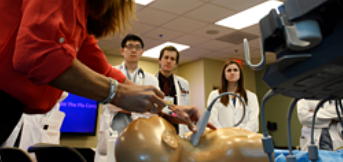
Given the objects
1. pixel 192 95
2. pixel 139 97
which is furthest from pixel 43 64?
pixel 192 95

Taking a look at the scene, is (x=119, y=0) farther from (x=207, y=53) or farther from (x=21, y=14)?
(x=207, y=53)

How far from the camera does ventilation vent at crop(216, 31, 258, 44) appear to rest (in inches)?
194

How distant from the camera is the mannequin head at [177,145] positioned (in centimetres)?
67

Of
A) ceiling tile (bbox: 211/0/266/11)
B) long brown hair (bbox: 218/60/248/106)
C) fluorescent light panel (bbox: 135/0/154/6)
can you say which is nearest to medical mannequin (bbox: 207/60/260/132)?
long brown hair (bbox: 218/60/248/106)

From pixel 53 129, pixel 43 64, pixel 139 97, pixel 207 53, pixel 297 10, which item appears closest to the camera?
pixel 297 10

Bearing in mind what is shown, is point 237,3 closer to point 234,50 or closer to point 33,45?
point 234,50

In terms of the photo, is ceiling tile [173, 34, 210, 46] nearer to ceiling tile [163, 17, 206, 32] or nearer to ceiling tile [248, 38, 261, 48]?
ceiling tile [163, 17, 206, 32]

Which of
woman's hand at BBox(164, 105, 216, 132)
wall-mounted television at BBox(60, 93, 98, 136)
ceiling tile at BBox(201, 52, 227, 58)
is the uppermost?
ceiling tile at BBox(201, 52, 227, 58)

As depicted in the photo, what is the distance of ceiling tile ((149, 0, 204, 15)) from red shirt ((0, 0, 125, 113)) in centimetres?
315

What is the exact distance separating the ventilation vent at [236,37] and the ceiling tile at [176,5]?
55.6 inches

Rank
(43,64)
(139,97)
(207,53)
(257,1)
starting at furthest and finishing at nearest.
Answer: (207,53), (257,1), (139,97), (43,64)

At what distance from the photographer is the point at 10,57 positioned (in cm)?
60

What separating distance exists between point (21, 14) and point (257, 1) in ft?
11.8

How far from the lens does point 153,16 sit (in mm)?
4172
